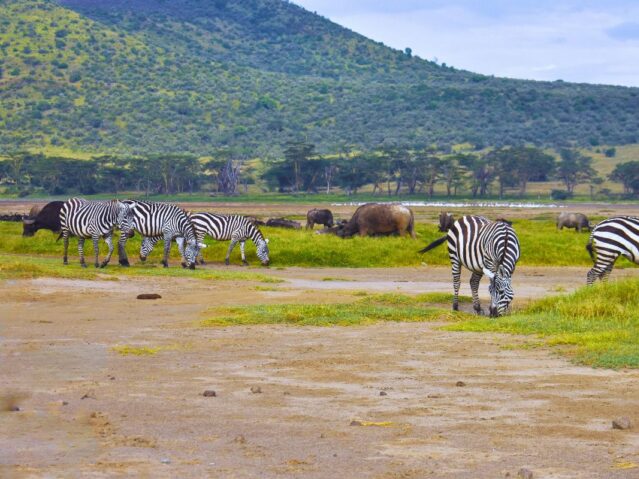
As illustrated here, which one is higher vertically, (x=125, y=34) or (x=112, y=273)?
(x=125, y=34)

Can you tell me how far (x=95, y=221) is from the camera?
27.0 metres

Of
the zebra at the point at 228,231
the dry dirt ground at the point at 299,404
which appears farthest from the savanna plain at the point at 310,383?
the zebra at the point at 228,231

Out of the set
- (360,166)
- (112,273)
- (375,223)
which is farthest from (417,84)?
(112,273)

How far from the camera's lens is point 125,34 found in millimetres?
163375

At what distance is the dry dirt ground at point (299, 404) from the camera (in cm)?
784

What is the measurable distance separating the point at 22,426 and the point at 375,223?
2725cm

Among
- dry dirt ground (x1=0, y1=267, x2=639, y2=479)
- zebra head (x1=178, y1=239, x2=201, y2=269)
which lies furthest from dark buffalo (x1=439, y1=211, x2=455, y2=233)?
dry dirt ground (x1=0, y1=267, x2=639, y2=479)

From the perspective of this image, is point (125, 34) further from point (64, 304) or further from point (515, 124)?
point (64, 304)

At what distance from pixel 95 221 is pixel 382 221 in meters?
11.2

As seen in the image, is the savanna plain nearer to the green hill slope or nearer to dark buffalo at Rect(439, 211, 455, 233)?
dark buffalo at Rect(439, 211, 455, 233)

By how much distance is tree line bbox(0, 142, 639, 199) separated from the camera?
10069 centimetres

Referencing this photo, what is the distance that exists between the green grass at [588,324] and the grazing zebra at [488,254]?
0.42 metres

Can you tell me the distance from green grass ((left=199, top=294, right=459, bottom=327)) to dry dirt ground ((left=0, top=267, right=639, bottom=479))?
1.64 ft

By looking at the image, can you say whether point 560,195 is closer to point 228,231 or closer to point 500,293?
point 228,231
